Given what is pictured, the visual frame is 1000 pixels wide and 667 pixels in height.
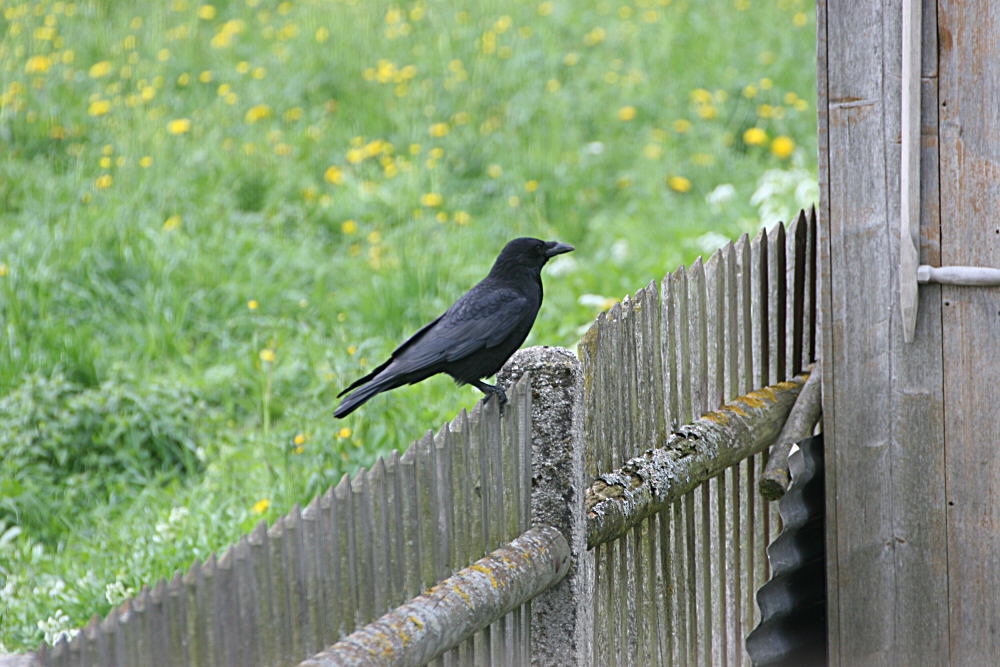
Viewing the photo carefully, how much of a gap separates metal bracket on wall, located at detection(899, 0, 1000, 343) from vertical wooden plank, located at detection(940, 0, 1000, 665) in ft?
0.14

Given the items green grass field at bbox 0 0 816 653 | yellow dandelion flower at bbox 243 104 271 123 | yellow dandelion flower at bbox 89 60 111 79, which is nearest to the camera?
green grass field at bbox 0 0 816 653

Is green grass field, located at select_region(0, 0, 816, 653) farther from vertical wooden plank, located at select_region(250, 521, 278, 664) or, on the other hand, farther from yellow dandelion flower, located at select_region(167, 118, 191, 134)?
vertical wooden plank, located at select_region(250, 521, 278, 664)

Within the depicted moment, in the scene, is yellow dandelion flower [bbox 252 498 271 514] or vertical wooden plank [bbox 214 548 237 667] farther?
yellow dandelion flower [bbox 252 498 271 514]

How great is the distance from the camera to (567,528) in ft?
7.32

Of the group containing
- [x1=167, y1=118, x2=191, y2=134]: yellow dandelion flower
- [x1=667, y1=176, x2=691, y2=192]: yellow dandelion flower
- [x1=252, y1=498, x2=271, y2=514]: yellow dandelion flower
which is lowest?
[x1=252, y1=498, x2=271, y2=514]: yellow dandelion flower

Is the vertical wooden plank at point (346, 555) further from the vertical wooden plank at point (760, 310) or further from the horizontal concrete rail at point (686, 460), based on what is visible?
the vertical wooden plank at point (760, 310)

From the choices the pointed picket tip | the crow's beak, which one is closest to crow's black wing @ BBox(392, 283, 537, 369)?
the crow's beak

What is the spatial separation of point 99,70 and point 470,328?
5825 mm

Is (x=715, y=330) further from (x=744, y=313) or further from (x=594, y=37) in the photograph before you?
(x=594, y=37)

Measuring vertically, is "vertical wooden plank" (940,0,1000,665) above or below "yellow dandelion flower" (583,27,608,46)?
below

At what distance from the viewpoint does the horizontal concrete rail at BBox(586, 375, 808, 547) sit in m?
2.41

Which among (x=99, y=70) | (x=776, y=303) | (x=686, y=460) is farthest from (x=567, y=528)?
(x=99, y=70)

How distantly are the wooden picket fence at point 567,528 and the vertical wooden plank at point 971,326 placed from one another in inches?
19.1

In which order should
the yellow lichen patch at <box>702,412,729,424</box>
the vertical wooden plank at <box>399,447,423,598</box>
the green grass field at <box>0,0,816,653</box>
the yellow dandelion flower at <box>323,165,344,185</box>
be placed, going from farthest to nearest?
the yellow dandelion flower at <box>323,165,344,185</box> → the green grass field at <box>0,0,816,653</box> → the yellow lichen patch at <box>702,412,729,424</box> → the vertical wooden plank at <box>399,447,423,598</box>
